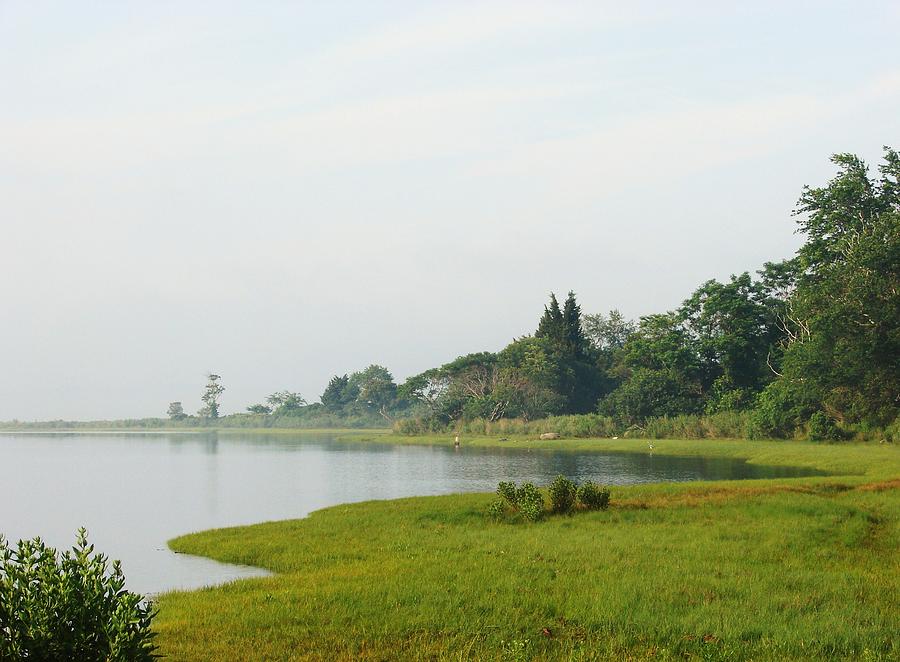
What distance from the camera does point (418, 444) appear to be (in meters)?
98.9

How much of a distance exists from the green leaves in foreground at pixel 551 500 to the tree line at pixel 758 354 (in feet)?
122

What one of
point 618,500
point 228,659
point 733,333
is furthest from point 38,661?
point 733,333

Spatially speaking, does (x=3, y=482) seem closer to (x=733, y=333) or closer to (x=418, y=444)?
(x=418, y=444)

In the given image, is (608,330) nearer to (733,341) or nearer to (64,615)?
(733,341)

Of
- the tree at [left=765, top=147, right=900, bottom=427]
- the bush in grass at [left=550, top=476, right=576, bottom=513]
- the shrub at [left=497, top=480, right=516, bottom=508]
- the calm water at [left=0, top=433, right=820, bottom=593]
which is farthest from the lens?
the tree at [left=765, top=147, right=900, bottom=427]

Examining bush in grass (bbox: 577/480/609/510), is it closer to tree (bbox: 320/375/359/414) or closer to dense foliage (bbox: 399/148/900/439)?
dense foliage (bbox: 399/148/900/439)

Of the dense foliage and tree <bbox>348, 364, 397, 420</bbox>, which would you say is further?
tree <bbox>348, 364, 397, 420</bbox>

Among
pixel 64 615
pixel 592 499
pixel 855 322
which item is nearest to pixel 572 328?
pixel 855 322

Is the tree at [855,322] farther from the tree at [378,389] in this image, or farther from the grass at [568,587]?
the tree at [378,389]

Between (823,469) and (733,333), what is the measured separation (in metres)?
35.5

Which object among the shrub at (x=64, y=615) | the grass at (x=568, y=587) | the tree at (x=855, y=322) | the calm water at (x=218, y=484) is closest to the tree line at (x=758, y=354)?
the tree at (x=855, y=322)

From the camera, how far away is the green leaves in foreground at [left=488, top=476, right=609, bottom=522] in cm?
2467

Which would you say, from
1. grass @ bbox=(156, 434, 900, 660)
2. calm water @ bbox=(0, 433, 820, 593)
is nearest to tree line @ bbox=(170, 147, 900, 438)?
calm water @ bbox=(0, 433, 820, 593)

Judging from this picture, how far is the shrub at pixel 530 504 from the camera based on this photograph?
24.4 m
